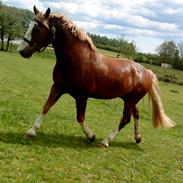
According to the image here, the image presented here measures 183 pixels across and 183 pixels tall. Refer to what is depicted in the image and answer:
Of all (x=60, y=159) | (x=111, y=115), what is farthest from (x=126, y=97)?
(x=111, y=115)

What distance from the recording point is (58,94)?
851cm

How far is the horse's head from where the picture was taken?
7.71m

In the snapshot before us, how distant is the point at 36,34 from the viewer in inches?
307

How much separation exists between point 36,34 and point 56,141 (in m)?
2.41

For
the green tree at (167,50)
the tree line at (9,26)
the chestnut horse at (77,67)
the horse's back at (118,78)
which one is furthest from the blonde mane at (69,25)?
the green tree at (167,50)

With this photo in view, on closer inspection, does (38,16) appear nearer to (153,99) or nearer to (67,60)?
(67,60)

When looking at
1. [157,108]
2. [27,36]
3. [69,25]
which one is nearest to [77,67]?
[69,25]

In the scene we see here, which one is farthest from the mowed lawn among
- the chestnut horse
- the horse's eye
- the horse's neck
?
the horse's eye

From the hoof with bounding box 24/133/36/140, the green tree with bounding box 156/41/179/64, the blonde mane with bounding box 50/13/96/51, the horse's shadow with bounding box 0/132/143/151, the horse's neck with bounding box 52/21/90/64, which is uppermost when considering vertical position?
the blonde mane with bounding box 50/13/96/51

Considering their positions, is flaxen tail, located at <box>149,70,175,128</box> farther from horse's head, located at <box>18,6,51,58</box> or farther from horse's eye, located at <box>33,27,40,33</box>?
horse's eye, located at <box>33,27,40,33</box>

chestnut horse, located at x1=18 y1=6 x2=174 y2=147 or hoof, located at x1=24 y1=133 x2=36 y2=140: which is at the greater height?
chestnut horse, located at x1=18 y1=6 x2=174 y2=147

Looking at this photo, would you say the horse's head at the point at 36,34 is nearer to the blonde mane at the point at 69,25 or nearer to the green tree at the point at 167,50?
the blonde mane at the point at 69,25

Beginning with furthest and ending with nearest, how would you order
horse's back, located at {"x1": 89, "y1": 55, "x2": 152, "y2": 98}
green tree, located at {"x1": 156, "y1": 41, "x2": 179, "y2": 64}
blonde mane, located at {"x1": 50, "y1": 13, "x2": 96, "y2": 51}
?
green tree, located at {"x1": 156, "y1": 41, "x2": 179, "y2": 64}, horse's back, located at {"x1": 89, "y1": 55, "x2": 152, "y2": 98}, blonde mane, located at {"x1": 50, "y1": 13, "x2": 96, "y2": 51}

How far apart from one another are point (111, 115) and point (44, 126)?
19.6 ft
